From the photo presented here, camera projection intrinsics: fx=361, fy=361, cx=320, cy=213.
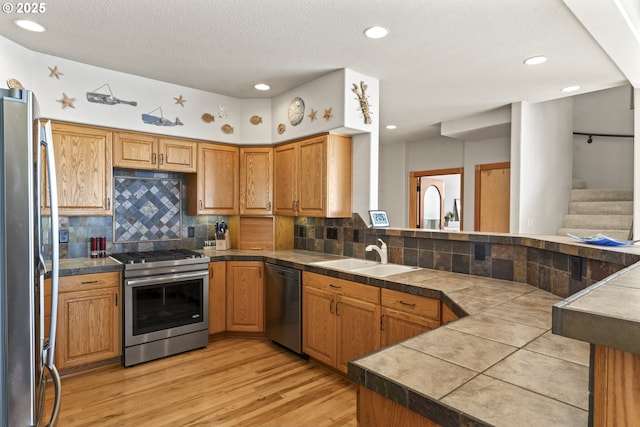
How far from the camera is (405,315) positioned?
2.37 meters

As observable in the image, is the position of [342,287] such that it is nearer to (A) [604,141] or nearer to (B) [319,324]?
(B) [319,324]

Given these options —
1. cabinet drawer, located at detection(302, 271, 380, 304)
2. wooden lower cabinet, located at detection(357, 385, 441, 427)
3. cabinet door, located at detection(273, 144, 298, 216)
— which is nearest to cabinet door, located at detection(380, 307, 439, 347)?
cabinet drawer, located at detection(302, 271, 380, 304)

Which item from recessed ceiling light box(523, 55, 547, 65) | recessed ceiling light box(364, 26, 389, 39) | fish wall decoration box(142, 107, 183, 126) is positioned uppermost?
recessed ceiling light box(523, 55, 547, 65)

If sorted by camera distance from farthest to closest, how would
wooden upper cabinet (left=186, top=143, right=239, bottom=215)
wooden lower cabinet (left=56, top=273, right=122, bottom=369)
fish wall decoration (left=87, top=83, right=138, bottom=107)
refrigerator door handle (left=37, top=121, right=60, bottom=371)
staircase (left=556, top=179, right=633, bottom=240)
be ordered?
staircase (left=556, top=179, right=633, bottom=240) → wooden upper cabinet (left=186, top=143, right=239, bottom=215) → fish wall decoration (left=87, top=83, right=138, bottom=107) → wooden lower cabinet (left=56, top=273, right=122, bottom=369) → refrigerator door handle (left=37, top=121, right=60, bottom=371)

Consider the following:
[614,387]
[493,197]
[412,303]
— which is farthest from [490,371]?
[493,197]

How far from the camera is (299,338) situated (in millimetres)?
3230

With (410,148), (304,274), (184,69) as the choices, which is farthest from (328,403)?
(410,148)

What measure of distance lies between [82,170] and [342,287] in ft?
8.09

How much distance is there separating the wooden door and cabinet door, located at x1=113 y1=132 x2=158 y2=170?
4.69 m

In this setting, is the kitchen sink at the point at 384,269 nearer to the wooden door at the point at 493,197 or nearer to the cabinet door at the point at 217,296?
the cabinet door at the point at 217,296

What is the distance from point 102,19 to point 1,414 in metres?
2.30

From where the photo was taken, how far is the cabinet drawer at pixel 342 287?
2.60m

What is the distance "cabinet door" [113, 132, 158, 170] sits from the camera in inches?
132

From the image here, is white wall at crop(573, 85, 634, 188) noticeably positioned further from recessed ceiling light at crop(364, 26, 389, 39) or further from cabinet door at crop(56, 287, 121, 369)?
cabinet door at crop(56, 287, 121, 369)
